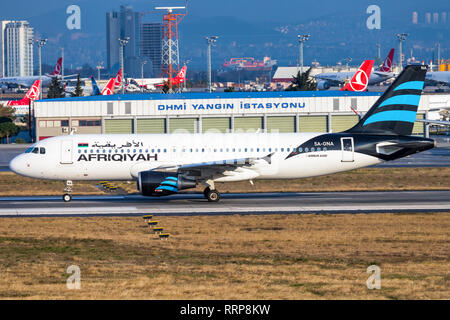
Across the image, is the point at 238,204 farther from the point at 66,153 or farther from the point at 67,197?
the point at 66,153

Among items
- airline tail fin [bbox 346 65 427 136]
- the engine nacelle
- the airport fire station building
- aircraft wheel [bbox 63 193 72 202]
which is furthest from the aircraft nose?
the airport fire station building

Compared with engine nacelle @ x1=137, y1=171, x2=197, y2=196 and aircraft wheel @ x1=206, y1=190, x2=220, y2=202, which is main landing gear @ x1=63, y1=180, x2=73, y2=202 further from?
aircraft wheel @ x1=206, y1=190, x2=220, y2=202

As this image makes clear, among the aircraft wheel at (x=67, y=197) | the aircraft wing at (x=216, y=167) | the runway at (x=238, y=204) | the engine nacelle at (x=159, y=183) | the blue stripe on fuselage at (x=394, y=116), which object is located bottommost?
the runway at (x=238, y=204)

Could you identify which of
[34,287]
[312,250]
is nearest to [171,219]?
[312,250]

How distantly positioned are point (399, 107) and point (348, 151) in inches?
167

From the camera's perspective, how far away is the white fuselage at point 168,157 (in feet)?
141

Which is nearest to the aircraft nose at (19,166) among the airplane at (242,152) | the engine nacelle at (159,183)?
the airplane at (242,152)

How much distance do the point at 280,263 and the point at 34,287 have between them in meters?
8.88

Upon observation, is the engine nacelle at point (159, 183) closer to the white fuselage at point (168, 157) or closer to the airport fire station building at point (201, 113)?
the white fuselage at point (168, 157)

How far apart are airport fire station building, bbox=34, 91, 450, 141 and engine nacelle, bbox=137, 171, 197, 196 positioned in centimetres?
4205

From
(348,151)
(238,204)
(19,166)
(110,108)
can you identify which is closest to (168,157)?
(238,204)

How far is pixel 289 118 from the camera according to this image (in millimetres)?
85375

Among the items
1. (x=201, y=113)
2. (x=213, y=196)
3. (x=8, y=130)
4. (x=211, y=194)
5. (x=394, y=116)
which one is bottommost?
(x=213, y=196)

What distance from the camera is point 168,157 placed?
43406mm
